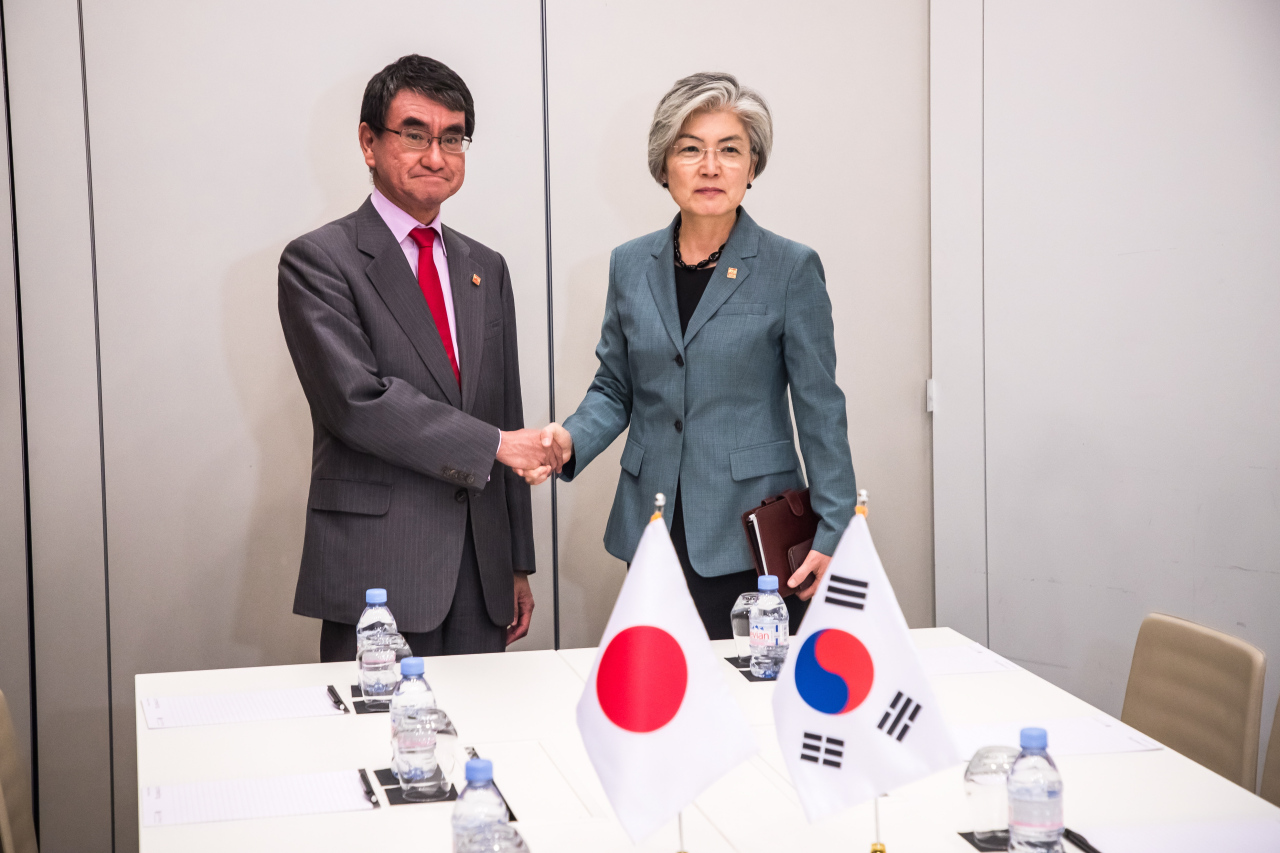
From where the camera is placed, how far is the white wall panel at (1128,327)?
127 inches

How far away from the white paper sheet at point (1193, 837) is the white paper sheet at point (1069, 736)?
0.29 metres

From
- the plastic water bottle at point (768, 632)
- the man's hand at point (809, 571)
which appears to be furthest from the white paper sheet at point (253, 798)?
the man's hand at point (809, 571)

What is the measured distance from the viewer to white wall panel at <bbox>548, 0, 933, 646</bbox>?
3791 millimetres

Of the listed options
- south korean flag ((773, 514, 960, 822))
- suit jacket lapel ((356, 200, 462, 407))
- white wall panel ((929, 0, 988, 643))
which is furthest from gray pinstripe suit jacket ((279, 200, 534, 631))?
white wall panel ((929, 0, 988, 643))

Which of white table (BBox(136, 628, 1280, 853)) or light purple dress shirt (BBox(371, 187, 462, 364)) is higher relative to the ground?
light purple dress shirt (BBox(371, 187, 462, 364))

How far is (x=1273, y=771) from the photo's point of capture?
6.77 ft

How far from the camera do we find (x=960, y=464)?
409 cm

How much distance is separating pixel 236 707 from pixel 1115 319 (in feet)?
9.36

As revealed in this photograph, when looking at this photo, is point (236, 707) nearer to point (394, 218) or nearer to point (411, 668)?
point (411, 668)

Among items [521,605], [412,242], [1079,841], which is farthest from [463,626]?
[1079,841]

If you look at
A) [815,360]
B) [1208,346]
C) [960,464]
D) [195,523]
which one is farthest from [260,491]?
[1208,346]

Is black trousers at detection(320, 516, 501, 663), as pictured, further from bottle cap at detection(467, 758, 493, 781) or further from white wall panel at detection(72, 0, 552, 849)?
bottle cap at detection(467, 758, 493, 781)

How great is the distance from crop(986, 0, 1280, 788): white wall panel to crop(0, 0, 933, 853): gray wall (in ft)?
2.73

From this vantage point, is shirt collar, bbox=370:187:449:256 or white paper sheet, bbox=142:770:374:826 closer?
white paper sheet, bbox=142:770:374:826
